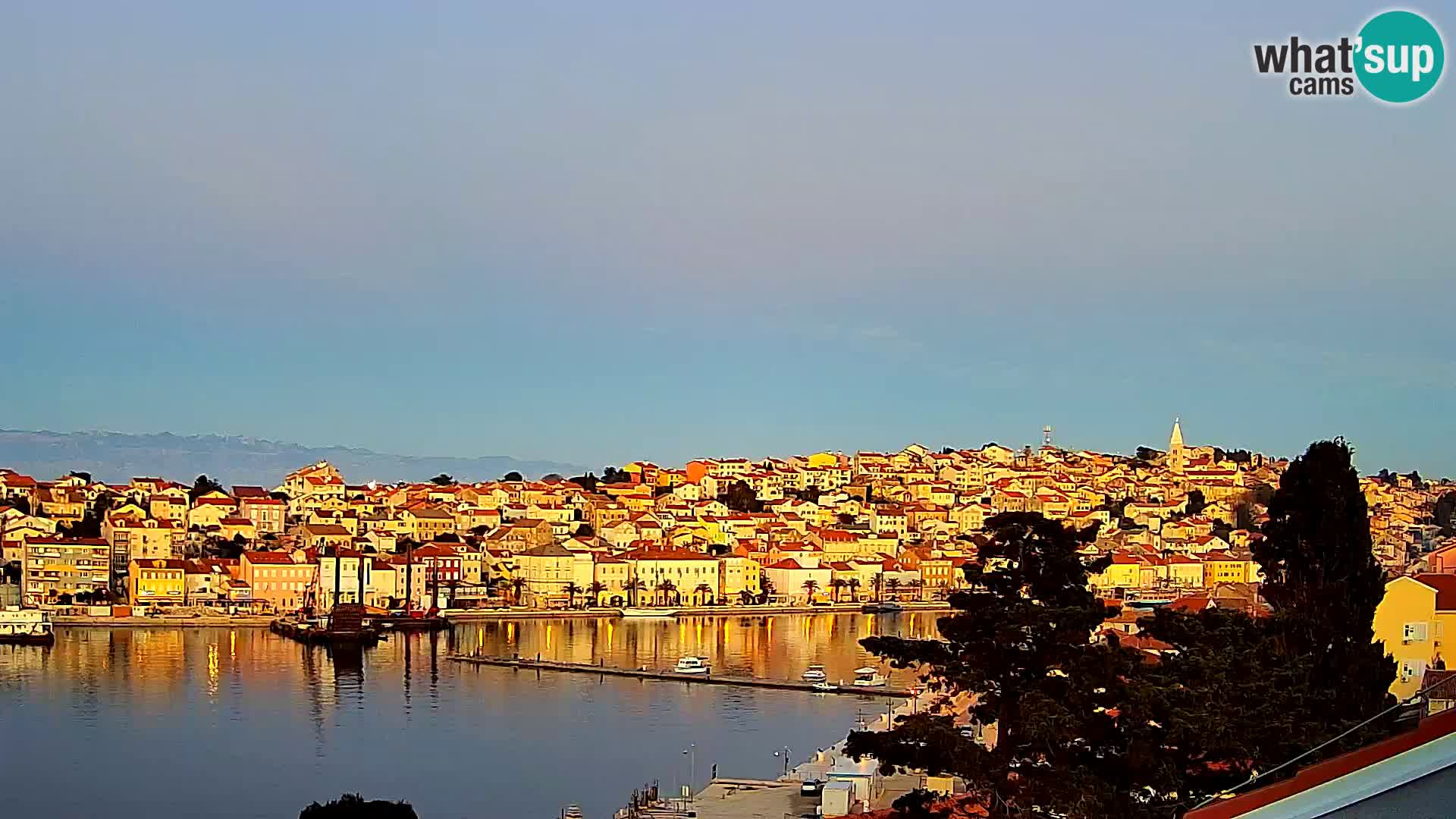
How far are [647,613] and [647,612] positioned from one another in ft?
0.11

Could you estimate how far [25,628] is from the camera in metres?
24.1

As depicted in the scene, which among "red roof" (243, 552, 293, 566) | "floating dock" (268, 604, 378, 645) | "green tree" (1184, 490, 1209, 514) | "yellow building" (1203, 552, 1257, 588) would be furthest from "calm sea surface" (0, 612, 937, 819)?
"green tree" (1184, 490, 1209, 514)

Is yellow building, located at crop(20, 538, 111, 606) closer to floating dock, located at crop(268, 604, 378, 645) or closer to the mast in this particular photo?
the mast

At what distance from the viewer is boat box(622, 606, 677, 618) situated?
99.0ft

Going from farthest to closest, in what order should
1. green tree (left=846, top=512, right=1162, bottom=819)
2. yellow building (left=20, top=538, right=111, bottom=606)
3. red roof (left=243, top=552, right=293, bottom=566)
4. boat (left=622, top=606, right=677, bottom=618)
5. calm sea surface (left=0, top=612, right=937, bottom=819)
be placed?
boat (left=622, top=606, right=677, bottom=618), red roof (left=243, top=552, right=293, bottom=566), yellow building (left=20, top=538, right=111, bottom=606), calm sea surface (left=0, top=612, right=937, bottom=819), green tree (left=846, top=512, right=1162, bottom=819)

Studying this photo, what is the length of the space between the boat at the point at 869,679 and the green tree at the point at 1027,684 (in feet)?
45.8

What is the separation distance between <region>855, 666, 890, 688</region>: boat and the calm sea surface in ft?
0.98

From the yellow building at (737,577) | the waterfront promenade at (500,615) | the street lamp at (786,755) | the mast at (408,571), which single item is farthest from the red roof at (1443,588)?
the yellow building at (737,577)

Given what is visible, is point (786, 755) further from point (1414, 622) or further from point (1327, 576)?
point (1327, 576)

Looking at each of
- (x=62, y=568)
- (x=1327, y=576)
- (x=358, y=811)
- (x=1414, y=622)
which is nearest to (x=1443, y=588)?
(x=1414, y=622)

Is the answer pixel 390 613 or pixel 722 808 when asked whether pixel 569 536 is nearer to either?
pixel 390 613

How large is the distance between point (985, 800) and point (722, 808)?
5.81 m

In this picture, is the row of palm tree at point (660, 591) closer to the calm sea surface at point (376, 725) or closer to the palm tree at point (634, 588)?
the palm tree at point (634, 588)

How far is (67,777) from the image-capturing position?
12.5 metres
